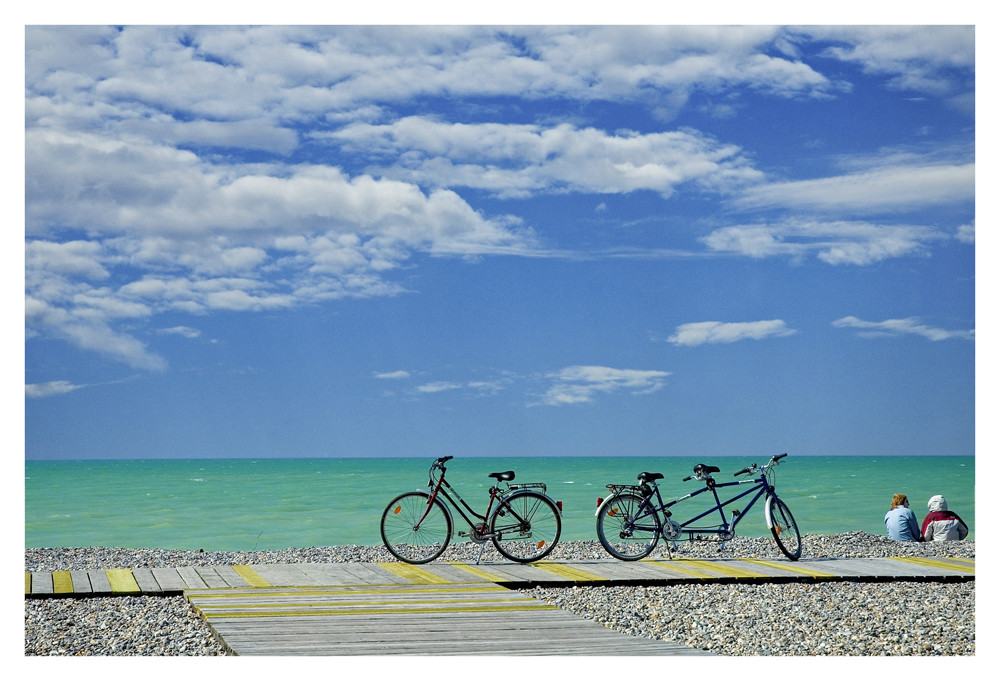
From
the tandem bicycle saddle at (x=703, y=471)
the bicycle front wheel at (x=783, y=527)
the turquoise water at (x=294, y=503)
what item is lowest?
the turquoise water at (x=294, y=503)

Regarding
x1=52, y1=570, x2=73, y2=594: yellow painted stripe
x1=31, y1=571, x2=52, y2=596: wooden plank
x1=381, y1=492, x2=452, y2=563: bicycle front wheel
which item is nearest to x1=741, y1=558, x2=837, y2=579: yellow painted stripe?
x1=381, y1=492, x2=452, y2=563: bicycle front wheel

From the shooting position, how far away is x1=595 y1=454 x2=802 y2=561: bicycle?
307 inches

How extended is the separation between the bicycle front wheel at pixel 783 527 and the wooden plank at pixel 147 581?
418 centimetres

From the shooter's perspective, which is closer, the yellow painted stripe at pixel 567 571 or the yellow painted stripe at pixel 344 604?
the yellow painted stripe at pixel 344 604

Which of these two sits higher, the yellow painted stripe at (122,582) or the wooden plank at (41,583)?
the yellow painted stripe at (122,582)

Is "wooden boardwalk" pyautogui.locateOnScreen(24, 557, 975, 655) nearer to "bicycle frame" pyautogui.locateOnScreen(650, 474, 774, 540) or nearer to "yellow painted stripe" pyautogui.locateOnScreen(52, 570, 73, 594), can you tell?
"yellow painted stripe" pyautogui.locateOnScreen(52, 570, 73, 594)

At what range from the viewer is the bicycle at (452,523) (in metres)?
7.66

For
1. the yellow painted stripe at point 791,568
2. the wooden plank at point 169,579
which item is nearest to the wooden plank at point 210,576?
the wooden plank at point 169,579

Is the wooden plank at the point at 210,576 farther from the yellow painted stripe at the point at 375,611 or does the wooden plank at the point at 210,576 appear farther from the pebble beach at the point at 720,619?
the yellow painted stripe at the point at 375,611

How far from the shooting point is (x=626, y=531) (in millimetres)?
7844

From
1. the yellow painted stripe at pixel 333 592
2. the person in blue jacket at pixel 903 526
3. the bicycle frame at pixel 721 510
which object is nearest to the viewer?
the yellow painted stripe at pixel 333 592

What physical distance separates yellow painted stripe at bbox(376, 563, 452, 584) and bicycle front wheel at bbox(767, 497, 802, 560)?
2512 mm

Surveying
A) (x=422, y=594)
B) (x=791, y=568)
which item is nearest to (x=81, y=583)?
(x=422, y=594)

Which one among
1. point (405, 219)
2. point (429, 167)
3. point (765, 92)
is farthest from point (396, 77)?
point (765, 92)
